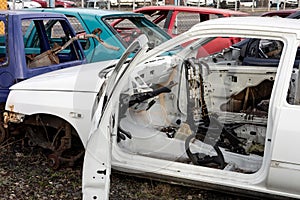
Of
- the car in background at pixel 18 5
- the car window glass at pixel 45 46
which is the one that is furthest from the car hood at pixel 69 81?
the car in background at pixel 18 5

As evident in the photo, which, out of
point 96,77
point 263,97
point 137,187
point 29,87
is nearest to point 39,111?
point 29,87

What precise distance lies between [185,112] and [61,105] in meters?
1.16

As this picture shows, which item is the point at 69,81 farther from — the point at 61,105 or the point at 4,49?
the point at 4,49

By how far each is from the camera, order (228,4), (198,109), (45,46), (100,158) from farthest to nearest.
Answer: (228,4), (45,46), (198,109), (100,158)

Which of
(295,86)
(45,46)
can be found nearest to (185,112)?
(295,86)

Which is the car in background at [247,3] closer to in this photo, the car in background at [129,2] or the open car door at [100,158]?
the car in background at [129,2]

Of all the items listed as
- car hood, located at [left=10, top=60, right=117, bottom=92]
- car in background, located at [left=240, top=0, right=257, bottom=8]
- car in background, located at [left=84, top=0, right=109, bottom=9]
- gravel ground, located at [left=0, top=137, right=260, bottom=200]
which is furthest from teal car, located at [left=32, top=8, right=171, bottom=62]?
car in background, located at [left=240, top=0, right=257, bottom=8]

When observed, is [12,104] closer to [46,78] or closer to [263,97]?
[46,78]

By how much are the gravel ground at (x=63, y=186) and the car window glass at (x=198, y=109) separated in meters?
0.42

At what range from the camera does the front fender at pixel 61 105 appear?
4.02 metres

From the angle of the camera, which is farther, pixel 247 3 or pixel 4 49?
pixel 247 3

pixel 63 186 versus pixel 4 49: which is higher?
pixel 4 49

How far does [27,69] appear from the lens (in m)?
4.81

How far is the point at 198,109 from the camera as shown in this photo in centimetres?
409
